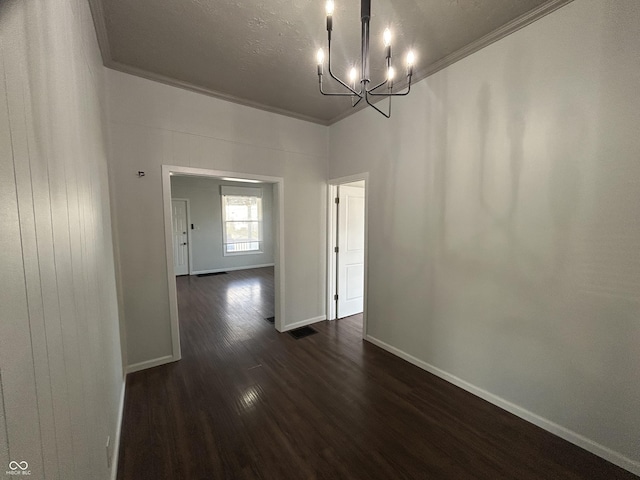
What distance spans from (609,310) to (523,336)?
0.52m

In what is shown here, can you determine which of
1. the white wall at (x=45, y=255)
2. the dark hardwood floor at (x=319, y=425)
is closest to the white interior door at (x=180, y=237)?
the dark hardwood floor at (x=319, y=425)

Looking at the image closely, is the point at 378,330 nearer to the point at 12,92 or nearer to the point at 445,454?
the point at 445,454

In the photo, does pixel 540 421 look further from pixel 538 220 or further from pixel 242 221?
pixel 242 221

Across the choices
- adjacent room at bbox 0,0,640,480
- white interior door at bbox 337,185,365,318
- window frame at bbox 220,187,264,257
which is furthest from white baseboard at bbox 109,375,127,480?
window frame at bbox 220,187,264,257

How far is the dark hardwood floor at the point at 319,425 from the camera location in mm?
1554

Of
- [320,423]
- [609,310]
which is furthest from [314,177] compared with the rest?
[609,310]

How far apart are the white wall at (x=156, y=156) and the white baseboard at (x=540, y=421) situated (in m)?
2.54

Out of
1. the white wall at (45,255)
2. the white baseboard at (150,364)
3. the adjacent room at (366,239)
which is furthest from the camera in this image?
the white baseboard at (150,364)

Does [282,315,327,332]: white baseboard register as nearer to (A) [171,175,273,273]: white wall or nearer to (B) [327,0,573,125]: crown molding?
(B) [327,0,573,125]: crown molding

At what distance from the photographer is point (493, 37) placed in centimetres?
190

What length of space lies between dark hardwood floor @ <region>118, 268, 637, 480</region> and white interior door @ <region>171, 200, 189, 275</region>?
4.25m

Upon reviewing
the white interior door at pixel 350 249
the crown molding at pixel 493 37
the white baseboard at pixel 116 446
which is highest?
the crown molding at pixel 493 37

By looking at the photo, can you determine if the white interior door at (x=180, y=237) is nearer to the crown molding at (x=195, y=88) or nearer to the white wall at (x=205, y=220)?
the white wall at (x=205, y=220)

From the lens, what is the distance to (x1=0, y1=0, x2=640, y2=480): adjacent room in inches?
29.1
